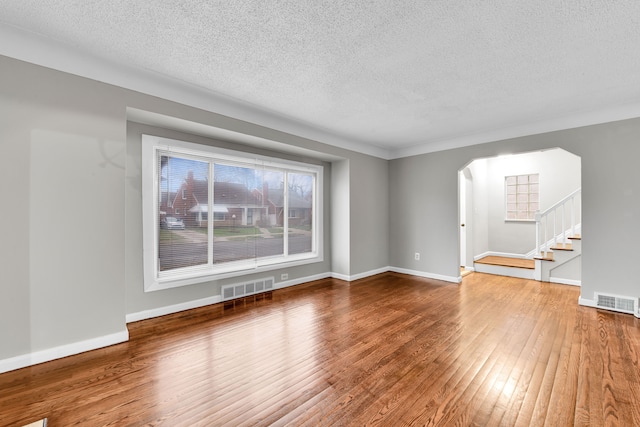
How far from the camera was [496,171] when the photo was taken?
6941 mm

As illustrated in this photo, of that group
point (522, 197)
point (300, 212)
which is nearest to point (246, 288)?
point (300, 212)

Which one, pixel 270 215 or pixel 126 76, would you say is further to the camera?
pixel 270 215

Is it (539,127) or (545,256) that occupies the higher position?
(539,127)

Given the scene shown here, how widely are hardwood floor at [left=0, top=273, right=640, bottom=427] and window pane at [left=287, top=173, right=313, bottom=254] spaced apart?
5.26 ft

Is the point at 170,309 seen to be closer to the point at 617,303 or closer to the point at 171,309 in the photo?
the point at 171,309

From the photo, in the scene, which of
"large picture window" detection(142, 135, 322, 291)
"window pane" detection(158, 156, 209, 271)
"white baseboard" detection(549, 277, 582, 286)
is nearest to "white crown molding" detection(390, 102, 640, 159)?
"large picture window" detection(142, 135, 322, 291)

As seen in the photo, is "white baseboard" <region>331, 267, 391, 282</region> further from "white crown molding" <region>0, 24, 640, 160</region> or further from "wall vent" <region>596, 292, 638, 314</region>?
"wall vent" <region>596, 292, 638, 314</region>

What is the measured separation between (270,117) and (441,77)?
86.1 inches

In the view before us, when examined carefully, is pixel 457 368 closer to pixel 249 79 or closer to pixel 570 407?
pixel 570 407

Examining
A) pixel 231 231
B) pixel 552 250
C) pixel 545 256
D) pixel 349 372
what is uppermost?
pixel 231 231

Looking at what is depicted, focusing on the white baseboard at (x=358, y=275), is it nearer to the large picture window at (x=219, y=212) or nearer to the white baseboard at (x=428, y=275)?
the white baseboard at (x=428, y=275)

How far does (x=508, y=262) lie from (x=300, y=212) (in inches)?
187

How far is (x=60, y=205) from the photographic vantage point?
7.55 ft

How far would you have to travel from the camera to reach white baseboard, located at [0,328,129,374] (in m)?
2.12
